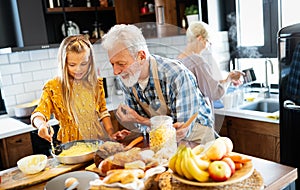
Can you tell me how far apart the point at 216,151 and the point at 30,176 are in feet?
2.51

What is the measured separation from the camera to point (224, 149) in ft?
3.58

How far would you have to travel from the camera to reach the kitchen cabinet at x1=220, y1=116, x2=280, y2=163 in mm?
2355

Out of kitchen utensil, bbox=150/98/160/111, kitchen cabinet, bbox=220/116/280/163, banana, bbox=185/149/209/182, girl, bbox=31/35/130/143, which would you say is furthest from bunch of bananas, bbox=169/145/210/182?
kitchen cabinet, bbox=220/116/280/163

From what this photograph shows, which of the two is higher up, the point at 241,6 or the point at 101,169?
the point at 241,6

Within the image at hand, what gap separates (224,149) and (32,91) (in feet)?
7.44

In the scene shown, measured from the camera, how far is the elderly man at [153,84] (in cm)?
118

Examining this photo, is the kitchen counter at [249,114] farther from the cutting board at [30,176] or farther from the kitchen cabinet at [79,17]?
the kitchen cabinet at [79,17]

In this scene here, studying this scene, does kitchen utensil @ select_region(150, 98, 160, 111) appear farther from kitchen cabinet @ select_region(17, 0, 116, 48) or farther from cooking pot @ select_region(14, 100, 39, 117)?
cooking pot @ select_region(14, 100, 39, 117)

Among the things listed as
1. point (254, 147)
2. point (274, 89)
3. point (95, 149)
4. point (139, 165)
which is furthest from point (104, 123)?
point (274, 89)

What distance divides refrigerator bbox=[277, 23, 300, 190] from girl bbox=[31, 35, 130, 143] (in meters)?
1.13

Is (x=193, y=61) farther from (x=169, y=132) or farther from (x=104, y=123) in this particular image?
(x=104, y=123)

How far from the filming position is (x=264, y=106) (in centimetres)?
279

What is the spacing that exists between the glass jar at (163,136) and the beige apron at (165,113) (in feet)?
0.11

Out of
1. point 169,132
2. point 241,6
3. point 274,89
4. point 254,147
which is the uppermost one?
point 241,6
